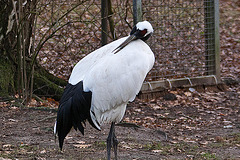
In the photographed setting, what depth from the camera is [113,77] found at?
416 cm

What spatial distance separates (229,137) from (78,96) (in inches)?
101

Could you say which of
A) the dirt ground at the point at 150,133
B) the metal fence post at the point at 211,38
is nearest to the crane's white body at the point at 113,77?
the dirt ground at the point at 150,133

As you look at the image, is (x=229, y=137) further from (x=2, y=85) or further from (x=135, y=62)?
(x=2, y=85)

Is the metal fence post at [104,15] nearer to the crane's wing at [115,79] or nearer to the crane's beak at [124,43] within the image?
the crane's beak at [124,43]

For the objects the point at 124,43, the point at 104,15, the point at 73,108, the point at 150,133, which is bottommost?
the point at 150,133

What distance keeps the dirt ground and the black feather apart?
0.47 meters

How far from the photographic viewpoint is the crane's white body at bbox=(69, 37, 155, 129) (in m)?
4.14

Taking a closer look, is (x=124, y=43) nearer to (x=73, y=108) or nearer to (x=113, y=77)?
(x=113, y=77)

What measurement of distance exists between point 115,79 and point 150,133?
1.68m

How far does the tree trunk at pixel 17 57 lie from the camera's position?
6.26 metres

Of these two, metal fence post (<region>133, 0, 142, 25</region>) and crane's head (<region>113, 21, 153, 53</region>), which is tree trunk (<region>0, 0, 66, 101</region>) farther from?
crane's head (<region>113, 21, 153, 53</region>)

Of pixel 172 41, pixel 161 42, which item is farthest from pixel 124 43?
pixel 172 41

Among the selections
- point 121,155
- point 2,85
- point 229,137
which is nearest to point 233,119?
point 229,137

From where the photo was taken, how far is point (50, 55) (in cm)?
788
